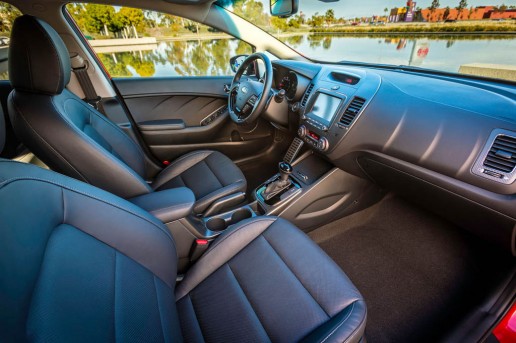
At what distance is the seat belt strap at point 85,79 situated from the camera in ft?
6.17

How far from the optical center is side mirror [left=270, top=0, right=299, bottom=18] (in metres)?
1.68

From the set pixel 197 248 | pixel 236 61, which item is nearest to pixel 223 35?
pixel 236 61

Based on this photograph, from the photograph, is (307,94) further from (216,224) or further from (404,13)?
(216,224)

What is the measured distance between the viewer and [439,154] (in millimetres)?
1060

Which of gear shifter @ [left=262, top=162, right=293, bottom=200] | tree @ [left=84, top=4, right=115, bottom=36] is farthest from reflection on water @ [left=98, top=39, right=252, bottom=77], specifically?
gear shifter @ [left=262, top=162, right=293, bottom=200]

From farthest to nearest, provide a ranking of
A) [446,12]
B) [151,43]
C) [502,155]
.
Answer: [151,43], [446,12], [502,155]

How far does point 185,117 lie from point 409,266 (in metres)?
2.06

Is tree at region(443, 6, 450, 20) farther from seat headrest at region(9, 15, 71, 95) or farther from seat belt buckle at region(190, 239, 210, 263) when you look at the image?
seat headrest at region(9, 15, 71, 95)

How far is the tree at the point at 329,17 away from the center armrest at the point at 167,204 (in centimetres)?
143

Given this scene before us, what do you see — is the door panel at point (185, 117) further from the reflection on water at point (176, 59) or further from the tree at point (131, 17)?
the tree at point (131, 17)

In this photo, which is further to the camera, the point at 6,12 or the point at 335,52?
the point at 335,52

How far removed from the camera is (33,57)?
1.02 meters

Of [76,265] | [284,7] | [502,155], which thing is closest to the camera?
[76,265]

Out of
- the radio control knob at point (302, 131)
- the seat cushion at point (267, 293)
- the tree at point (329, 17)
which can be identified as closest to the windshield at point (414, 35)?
the tree at point (329, 17)
